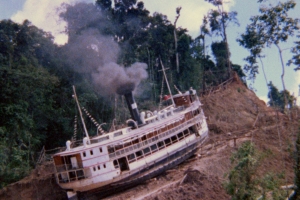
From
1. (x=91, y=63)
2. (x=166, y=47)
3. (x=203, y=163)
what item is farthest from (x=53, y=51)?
(x=203, y=163)

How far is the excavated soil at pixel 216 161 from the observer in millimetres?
17609

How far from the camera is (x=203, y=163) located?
20.2 metres

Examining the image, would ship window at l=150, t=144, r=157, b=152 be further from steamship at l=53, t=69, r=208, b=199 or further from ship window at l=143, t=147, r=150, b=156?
ship window at l=143, t=147, r=150, b=156

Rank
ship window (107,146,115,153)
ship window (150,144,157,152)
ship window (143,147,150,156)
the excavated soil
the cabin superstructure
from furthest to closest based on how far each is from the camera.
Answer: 1. ship window (150,144,157,152)
2. ship window (143,147,150,156)
3. ship window (107,146,115,153)
4. the cabin superstructure
5. the excavated soil

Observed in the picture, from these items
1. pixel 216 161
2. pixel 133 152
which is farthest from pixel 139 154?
pixel 216 161

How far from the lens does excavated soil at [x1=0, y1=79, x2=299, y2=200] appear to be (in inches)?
693

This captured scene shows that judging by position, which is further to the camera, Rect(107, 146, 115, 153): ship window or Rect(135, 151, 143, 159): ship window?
Rect(135, 151, 143, 159): ship window

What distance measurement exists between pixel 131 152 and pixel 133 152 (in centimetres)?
15

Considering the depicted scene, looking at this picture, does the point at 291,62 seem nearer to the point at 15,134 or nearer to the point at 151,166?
the point at 151,166

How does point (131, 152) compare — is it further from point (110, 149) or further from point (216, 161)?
point (216, 161)

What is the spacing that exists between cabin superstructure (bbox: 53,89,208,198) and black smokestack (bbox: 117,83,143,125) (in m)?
0.07

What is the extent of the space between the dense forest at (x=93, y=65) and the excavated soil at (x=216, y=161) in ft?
5.88

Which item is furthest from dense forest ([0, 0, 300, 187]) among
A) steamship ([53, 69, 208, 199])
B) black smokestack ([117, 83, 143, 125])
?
steamship ([53, 69, 208, 199])

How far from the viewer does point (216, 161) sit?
809 inches
